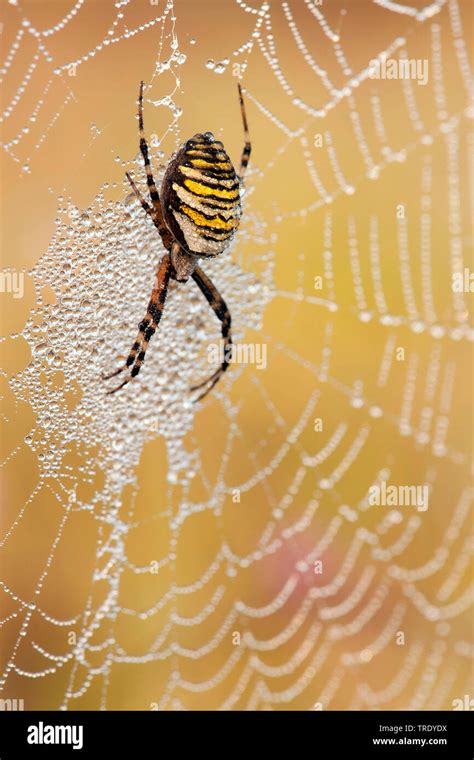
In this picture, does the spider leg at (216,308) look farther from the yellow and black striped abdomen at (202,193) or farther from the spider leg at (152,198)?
the yellow and black striped abdomen at (202,193)

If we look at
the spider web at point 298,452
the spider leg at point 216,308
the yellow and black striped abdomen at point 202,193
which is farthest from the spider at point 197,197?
the spider web at point 298,452

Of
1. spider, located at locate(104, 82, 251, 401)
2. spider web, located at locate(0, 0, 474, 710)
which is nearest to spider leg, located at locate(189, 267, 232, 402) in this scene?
spider web, located at locate(0, 0, 474, 710)

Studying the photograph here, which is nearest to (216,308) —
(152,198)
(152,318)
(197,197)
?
(152,318)

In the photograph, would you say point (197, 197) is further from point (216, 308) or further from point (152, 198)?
point (216, 308)

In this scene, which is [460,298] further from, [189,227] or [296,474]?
[189,227]

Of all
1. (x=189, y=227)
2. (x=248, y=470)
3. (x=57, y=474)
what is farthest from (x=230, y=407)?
(x=189, y=227)
